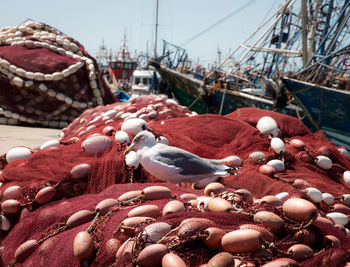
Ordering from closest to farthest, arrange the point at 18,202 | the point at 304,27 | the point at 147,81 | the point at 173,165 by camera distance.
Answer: the point at 18,202, the point at 173,165, the point at 304,27, the point at 147,81

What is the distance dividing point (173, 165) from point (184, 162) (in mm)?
97

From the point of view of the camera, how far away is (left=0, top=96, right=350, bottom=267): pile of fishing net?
1.61 m

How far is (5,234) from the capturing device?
2.49 m

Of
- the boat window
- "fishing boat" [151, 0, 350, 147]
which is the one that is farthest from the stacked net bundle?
the boat window

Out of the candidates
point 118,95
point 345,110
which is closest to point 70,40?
point 118,95

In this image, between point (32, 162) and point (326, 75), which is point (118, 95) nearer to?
point (326, 75)

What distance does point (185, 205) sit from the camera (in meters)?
2.00

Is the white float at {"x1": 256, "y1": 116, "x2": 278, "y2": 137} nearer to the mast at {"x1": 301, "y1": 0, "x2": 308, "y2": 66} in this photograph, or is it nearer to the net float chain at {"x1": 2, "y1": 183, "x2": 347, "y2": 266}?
the net float chain at {"x1": 2, "y1": 183, "x2": 347, "y2": 266}

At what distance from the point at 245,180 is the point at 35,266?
1646mm

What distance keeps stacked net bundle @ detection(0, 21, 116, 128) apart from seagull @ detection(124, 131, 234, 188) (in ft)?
21.8

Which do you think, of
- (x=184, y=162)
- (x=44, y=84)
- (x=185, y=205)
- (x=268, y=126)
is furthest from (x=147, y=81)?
(x=185, y=205)

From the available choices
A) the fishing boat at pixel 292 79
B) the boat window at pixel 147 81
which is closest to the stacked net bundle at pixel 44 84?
the fishing boat at pixel 292 79

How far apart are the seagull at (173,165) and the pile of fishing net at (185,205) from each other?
0.11m

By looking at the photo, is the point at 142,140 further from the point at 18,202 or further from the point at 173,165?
the point at 18,202
